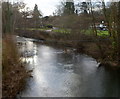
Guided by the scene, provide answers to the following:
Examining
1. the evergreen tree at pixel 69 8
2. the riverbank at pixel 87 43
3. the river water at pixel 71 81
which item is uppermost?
the evergreen tree at pixel 69 8

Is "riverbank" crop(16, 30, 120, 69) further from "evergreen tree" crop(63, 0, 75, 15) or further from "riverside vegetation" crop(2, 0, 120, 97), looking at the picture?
"evergreen tree" crop(63, 0, 75, 15)

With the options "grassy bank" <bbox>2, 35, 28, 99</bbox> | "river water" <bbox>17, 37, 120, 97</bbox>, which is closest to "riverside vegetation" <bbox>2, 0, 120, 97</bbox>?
"grassy bank" <bbox>2, 35, 28, 99</bbox>

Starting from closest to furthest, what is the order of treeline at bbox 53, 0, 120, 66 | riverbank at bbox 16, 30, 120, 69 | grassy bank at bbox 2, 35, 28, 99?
grassy bank at bbox 2, 35, 28, 99 → treeline at bbox 53, 0, 120, 66 → riverbank at bbox 16, 30, 120, 69

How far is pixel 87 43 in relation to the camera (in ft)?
45.6

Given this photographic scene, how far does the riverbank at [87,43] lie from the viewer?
10236mm

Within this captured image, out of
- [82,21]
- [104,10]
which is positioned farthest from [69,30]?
[104,10]

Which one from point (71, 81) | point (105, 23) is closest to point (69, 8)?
point (105, 23)

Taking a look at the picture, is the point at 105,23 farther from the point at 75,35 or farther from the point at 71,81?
the point at 71,81

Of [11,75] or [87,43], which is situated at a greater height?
[87,43]

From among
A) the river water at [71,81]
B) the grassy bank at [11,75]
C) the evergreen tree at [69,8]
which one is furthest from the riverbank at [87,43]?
the grassy bank at [11,75]

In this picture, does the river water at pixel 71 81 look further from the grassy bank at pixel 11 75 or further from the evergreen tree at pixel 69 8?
the evergreen tree at pixel 69 8

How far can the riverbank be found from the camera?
33.6ft

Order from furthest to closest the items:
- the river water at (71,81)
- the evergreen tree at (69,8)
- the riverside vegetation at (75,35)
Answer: the evergreen tree at (69,8)
the riverside vegetation at (75,35)
the river water at (71,81)

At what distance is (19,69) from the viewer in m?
7.40
